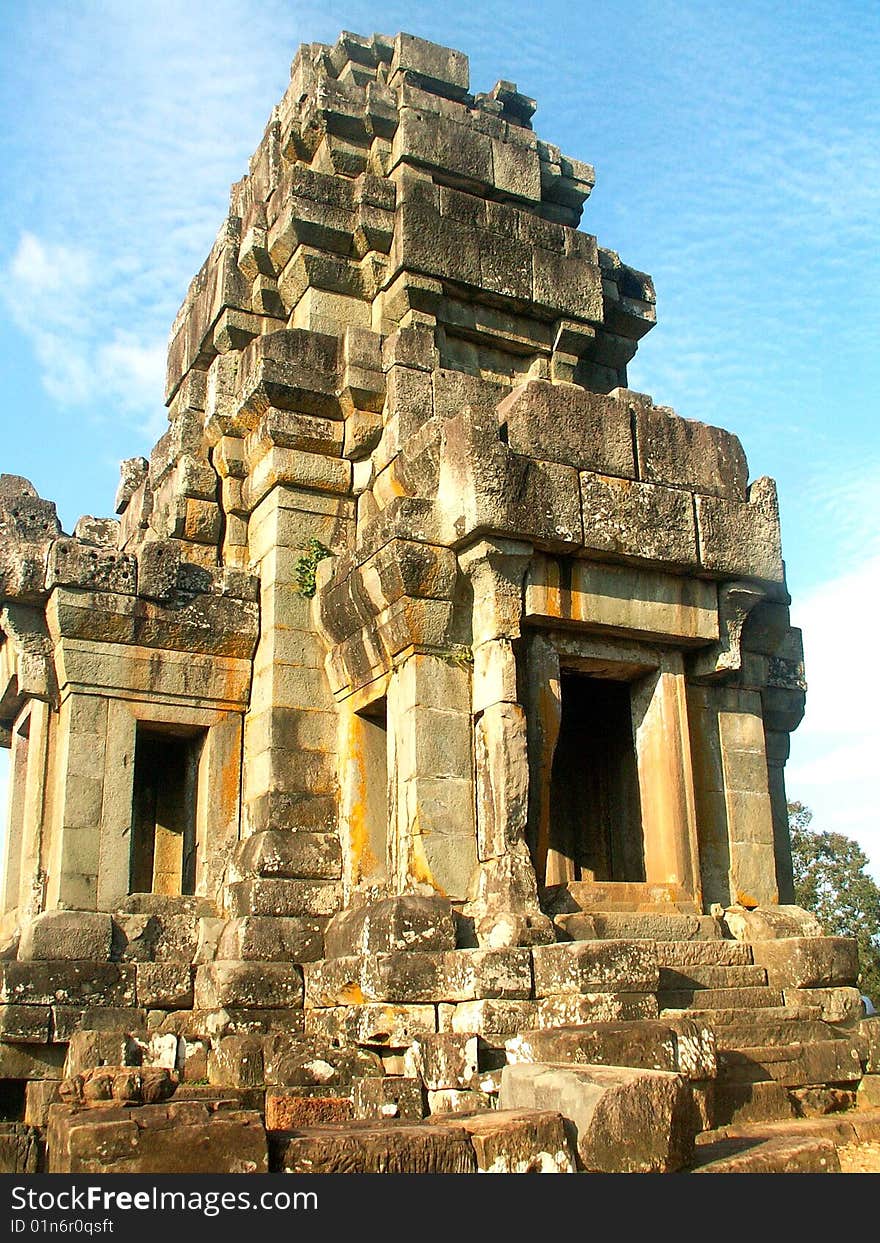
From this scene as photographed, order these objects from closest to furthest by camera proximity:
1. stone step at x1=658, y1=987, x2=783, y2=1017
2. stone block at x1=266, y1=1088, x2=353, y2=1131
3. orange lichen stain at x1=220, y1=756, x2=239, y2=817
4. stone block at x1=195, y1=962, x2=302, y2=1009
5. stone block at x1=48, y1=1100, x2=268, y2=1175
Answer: stone block at x1=48, y1=1100, x2=268, y2=1175 < stone block at x1=266, y1=1088, x2=353, y2=1131 < stone step at x1=658, y1=987, x2=783, y2=1017 < stone block at x1=195, y1=962, x2=302, y2=1009 < orange lichen stain at x1=220, y1=756, x2=239, y2=817

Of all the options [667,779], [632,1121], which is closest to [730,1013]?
[667,779]

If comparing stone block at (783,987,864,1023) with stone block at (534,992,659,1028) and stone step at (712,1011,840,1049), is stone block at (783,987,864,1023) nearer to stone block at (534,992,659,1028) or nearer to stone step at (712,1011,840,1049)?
stone step at (712,1011,840,1049)

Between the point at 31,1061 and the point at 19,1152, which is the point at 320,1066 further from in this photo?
the point at 31,1061

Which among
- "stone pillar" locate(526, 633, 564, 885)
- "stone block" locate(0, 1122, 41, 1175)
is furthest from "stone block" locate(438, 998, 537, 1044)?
"stone block" locate(0, 1122, 41, 1175)

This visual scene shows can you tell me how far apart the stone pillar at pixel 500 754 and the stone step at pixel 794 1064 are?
1.39m

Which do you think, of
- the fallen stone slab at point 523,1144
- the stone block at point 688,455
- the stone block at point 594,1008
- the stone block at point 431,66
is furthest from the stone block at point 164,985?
the stone block at point 431,66

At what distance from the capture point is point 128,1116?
5289 millimetres

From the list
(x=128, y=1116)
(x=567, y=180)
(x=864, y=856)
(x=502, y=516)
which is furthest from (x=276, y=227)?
(x=864, y=856)

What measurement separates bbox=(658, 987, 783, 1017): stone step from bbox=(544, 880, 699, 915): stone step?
2.98 ft

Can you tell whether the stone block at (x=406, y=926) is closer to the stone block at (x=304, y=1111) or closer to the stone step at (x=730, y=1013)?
the stone block at (x=304, y=1111)

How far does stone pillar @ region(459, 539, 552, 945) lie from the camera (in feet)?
27.9

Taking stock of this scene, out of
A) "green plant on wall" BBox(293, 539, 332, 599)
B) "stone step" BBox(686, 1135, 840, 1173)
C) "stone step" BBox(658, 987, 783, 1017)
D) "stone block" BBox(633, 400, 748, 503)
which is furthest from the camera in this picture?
"green plant on wall" BBox(293, 539, 332, 599)

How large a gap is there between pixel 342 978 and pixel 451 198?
7223 millimetres

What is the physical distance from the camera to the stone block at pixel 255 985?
360 inches
